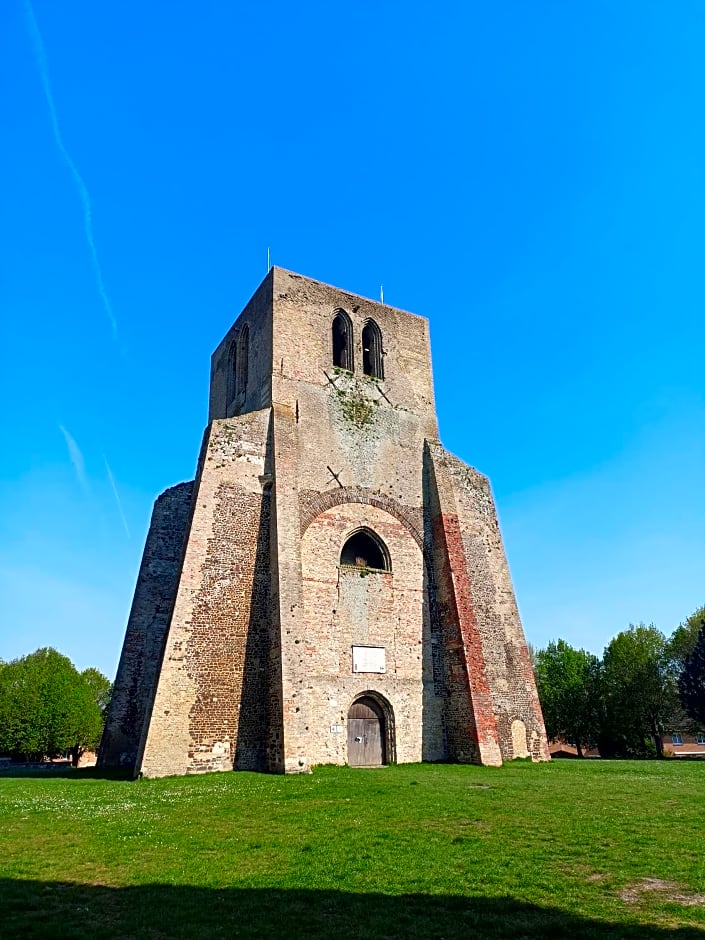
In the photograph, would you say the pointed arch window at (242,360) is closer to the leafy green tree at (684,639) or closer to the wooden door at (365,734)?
the wooden door at (365,734)

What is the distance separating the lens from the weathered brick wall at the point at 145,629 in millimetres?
20375

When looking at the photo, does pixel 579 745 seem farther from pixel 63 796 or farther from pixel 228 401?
pixel 63 796

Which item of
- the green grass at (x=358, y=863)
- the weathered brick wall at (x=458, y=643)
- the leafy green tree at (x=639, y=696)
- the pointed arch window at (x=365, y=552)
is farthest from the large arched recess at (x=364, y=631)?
the leafy green tree at (x=639, y=696)

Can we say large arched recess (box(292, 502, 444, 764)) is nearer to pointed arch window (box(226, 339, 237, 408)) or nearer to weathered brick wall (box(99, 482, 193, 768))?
weathered brick wall (box(99, 482, 193, 768))

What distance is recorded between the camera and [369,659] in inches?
732

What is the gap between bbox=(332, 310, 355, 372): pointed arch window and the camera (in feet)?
75.9

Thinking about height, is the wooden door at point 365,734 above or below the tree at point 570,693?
below

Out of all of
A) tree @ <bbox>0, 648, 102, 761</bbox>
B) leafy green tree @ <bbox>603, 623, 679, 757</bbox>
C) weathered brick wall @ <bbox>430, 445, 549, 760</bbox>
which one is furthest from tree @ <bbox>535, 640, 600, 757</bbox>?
tree @ <bbox>0, 648, 102, 761</bbox>

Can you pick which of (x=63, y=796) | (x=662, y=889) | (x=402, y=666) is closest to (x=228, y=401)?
(x=402, y=666)

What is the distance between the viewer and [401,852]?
738 centimetres

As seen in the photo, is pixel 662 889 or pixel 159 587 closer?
pixel 662 889

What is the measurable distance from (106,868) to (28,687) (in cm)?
4205

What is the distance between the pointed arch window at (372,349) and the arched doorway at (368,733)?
37.3 feet

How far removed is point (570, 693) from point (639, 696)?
4.10 m
